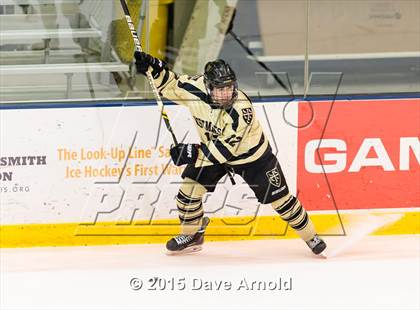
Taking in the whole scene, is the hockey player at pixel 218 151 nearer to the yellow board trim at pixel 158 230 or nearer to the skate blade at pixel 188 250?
the skate blade at pixel 188 250

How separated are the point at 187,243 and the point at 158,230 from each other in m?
0.26

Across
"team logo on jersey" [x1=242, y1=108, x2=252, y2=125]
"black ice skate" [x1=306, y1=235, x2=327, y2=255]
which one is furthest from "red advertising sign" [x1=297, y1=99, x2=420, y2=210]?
"team logo on jersey" [x1=242, y1=108, x2=252, y2=125]

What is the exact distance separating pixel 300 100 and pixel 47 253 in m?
1.60

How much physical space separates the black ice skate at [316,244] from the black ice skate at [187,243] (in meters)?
0.57

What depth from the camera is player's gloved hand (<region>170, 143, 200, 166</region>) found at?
5.19 metres

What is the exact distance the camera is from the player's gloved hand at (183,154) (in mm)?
5191

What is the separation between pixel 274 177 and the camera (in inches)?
210

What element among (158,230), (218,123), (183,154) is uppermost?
(218,123)

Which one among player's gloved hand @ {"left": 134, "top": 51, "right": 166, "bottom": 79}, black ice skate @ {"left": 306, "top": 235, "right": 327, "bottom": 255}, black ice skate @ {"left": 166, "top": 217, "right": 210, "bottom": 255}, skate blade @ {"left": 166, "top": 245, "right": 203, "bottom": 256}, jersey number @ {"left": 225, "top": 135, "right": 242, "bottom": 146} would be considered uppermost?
player's gloved hand @ {"left": 134, "top": 51, "right": 166, "bottom": 79}

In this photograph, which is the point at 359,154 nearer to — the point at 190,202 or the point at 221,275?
the point at 190,202

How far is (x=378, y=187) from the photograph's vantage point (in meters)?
5.83

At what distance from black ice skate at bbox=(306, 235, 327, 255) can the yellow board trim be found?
1.18 feet

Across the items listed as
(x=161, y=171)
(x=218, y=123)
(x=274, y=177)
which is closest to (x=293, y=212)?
(x=274, y=177)

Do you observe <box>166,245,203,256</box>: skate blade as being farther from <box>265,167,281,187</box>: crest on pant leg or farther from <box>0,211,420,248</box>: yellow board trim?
<box>265,167,281,187</box>: crest on pant leg
